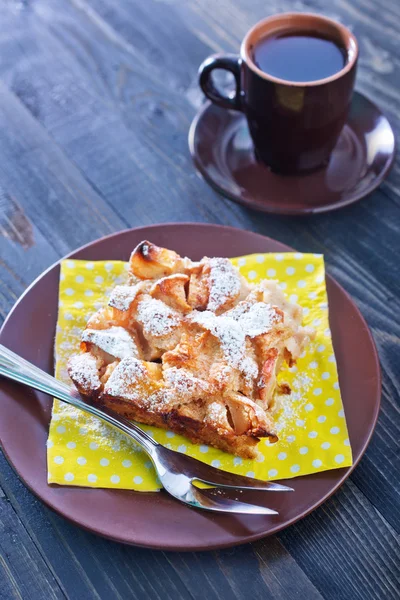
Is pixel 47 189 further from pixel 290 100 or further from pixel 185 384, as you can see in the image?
pixel 185 384

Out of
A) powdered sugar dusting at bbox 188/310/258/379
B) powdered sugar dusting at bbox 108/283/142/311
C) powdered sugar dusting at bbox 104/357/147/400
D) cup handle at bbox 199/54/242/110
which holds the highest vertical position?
cup handle at bbox 199/54/242/110

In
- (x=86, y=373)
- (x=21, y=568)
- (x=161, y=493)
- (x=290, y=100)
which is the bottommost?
(x=21, y=568)

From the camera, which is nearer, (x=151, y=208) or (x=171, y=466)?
(x=171, y=466)

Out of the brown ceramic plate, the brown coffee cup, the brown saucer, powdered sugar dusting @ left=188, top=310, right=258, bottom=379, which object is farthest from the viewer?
the brown saucer

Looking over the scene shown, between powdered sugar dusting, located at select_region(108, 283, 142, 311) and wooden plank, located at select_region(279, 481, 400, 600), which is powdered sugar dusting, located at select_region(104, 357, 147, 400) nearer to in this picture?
powdered sugar dusting, located at select_region(108, 283, 142, 311)

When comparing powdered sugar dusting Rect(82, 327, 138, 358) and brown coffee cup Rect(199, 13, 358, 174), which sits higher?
brown coffee cup Rect(199, 13, 358, 174)

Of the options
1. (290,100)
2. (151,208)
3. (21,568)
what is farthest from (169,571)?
(290,100)

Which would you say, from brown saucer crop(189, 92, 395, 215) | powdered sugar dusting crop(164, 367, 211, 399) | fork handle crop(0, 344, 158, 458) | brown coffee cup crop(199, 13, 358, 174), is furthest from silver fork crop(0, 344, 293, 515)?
brown coffee cup crop(199, 13, 358, 174)

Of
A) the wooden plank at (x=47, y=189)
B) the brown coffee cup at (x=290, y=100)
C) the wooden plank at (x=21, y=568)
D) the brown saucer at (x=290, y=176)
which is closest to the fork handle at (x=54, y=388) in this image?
the wooden plank at (x=21, y=568)
